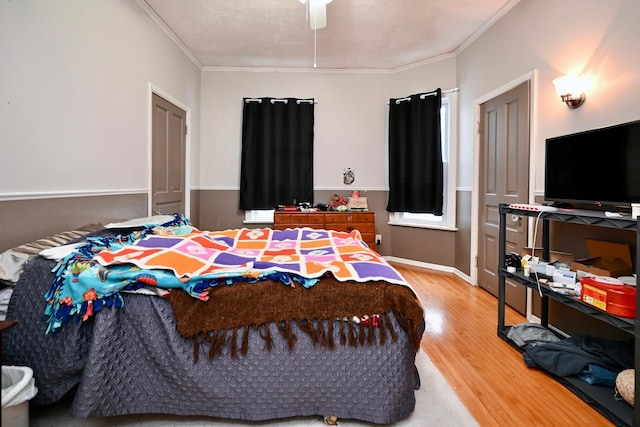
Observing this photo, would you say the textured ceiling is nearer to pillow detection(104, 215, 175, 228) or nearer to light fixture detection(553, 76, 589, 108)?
light fixture detection(553, 76, 589, 108)

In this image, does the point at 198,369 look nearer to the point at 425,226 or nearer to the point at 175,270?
the point at 175,270

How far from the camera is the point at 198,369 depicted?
59.6 inches

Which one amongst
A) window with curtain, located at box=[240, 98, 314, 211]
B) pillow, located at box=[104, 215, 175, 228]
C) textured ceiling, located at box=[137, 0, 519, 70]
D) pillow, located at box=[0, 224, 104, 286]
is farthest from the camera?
window with curtain, located at box=[240, 98, 314, 211]

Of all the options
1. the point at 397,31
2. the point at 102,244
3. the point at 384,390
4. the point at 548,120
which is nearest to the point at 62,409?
the point at 102,244

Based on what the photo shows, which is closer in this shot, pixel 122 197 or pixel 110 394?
pixel 110 394

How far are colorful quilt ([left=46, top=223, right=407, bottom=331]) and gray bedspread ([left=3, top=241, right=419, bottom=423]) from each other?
9 centimetres

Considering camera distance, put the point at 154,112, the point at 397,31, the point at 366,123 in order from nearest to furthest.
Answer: the point at 154,112 < the point at 397,31 < the point at 366,123

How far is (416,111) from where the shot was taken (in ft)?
14.7

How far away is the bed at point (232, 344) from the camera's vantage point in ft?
4.94

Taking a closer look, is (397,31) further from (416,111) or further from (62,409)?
(62,409)

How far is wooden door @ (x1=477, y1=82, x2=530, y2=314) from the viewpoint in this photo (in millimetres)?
2990

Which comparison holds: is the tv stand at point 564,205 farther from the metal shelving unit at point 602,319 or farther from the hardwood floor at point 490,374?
the hardwood floor at point 490,374

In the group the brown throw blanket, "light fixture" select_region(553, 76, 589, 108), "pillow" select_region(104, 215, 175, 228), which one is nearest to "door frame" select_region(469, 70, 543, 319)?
"light fixture" select_region(553, 76, 589, 108)

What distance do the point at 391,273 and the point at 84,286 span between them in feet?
4.43
